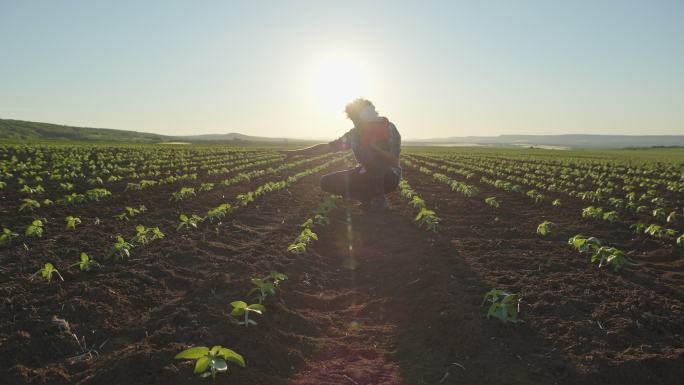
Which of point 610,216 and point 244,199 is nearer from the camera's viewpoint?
point 610,216

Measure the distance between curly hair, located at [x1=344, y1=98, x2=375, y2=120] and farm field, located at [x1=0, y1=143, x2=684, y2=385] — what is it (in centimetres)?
228

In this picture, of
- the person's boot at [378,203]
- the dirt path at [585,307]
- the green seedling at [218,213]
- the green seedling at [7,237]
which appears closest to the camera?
the dirt path at [585,307]

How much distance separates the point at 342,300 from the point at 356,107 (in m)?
4.61

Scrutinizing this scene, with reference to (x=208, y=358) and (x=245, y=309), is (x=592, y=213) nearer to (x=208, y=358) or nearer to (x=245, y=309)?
(x=245, y=309)

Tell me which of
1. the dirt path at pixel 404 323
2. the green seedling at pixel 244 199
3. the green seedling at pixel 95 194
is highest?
the green seedling at pixel 95 194

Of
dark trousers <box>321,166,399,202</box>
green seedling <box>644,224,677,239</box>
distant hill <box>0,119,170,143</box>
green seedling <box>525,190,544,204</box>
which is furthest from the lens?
distant hill <box>0,119,170,143</box>

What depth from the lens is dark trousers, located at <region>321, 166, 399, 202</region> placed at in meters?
9.44

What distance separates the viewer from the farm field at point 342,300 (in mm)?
3156

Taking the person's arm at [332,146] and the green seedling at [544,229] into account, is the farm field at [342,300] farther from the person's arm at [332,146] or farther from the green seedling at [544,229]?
the person's arm at [332,146]

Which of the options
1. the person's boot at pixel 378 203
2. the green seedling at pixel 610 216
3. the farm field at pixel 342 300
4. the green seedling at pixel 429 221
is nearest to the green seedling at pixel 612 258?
the farm field at pixel 342 300

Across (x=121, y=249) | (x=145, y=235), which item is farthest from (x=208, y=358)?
(x=145, y=235)

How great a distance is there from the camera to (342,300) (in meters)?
5.05

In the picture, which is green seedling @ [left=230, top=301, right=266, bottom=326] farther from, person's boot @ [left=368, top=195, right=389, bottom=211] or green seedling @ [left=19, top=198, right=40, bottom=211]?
green seedling @ [left=19, top=198, right=40, bottom=211]

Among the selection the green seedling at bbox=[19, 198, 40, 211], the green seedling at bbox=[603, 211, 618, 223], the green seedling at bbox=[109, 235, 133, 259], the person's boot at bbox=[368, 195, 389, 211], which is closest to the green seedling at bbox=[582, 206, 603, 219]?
the green seedling at bbox=[603, 211, 618, 223]
